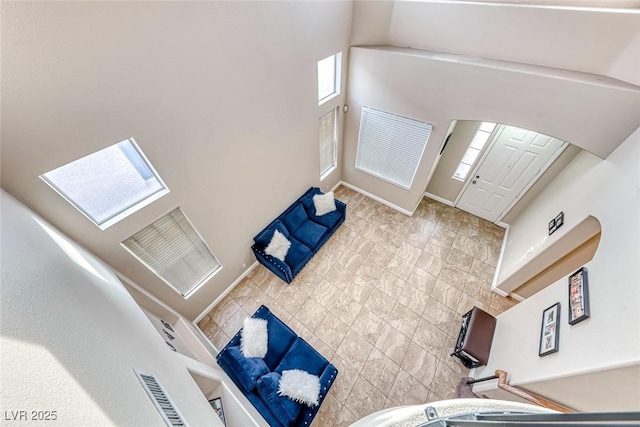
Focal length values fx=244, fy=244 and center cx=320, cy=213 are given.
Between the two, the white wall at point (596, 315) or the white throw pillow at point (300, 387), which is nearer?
the white wall at point (596, 315)

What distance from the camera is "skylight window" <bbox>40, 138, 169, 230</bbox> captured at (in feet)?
7.07

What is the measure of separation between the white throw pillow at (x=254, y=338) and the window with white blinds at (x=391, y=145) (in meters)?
3.87

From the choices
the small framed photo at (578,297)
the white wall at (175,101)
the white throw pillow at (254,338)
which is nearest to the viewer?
the white wall at (175,101)

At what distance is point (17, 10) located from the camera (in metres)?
1.50

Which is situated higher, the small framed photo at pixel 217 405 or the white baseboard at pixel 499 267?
the white baseboard at pixel 499 267

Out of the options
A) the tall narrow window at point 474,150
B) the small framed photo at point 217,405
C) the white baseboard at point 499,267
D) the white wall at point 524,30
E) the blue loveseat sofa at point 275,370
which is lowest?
the small framed photo at point 217,405

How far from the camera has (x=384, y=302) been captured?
4.25 m

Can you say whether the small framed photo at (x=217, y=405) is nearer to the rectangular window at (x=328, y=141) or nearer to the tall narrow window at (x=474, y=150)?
the rectangular window at (x=328, y=141)

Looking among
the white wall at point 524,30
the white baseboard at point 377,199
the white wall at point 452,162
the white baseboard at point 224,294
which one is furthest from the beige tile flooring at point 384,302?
the white wall at point 524,30

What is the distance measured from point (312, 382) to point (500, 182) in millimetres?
4982

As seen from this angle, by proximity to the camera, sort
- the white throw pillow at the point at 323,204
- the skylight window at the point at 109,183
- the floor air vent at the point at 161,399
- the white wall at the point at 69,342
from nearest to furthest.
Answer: the white wall at the point at 69,342, the floor air vent at the point at 161,399, the skylight window at the point at 109,183, the white throw pillow at the point at 323,204

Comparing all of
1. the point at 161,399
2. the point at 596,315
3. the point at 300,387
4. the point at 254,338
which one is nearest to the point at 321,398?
the point at 300,387

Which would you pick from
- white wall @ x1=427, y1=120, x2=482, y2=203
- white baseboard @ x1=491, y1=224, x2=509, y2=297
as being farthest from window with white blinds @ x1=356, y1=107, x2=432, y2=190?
white baseboard @ x1=491, y1=224, x2=509, y2=297

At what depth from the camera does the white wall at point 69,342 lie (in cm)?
85
